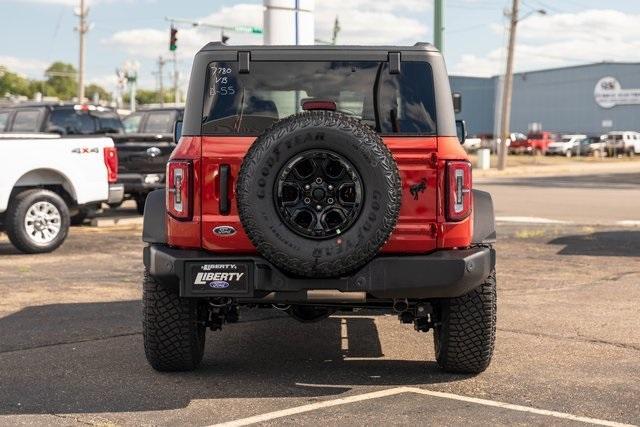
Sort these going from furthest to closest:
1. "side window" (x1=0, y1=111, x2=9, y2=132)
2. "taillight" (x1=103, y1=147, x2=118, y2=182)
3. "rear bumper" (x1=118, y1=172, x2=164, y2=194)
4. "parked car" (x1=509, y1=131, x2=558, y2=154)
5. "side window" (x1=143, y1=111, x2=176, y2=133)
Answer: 1. "parked car" (x1=509, y1=131, x2=558, y2=154)
2. "side window" (x1=143, y1=111, x2=176, y2=133)
3. "rear bumper" (x1=118, y1=172, x2=164, y2=194)
4. "side window" (x1=0, y1=111, x2=9, y2=132)
5. "taillight" (x1=103, y1=147, x2=118, y2=182)

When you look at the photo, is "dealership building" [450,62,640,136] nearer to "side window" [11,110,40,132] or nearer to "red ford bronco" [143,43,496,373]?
"side window" [11,110,40,132]

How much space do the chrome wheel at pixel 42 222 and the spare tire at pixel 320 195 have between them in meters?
8.18

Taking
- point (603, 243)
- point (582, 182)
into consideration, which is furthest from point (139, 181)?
point (582, 182)

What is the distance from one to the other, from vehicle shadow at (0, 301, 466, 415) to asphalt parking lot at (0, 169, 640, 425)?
13 millimetres

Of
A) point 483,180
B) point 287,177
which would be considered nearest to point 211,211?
point 287,177

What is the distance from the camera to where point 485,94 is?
102312 millimetres

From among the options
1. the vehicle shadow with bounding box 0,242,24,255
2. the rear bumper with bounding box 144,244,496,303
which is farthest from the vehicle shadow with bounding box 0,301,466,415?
the vehicle shadow with bounding box 0,242,24,255

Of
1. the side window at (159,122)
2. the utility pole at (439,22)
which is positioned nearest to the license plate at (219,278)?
the side window at (159,122)

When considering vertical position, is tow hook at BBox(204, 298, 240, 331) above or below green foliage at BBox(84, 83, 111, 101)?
below

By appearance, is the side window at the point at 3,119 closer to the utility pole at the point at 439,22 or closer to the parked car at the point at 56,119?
the parked car at the point at 56,119

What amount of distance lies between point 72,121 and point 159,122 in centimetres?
269

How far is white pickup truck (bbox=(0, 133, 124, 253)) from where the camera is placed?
42.8ft

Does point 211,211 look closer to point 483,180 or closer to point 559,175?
point 483,180

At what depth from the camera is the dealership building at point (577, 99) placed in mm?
86938
